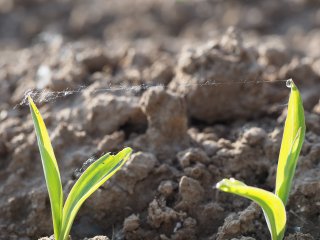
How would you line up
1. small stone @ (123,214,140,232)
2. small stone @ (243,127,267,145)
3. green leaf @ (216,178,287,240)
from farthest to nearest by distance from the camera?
small stone @ (243,127,267,145) → small stone @ (123,214,140,232) → green leaf @ (216,178,287,240)

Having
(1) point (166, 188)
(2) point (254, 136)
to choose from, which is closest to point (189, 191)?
(1) point (166, 188)

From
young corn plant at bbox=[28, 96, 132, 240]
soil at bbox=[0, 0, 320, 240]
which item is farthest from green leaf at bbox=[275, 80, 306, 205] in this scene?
young corn plant at bbox=[28, 96, 132, 240]

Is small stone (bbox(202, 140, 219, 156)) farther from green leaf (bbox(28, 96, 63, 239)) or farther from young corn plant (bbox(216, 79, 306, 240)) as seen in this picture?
green leaf (bbox(28, 96, 63, 239))

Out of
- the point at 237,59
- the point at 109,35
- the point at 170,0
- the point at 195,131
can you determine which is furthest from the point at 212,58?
the point at 170,0

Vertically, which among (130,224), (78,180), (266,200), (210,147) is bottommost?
(266,200)

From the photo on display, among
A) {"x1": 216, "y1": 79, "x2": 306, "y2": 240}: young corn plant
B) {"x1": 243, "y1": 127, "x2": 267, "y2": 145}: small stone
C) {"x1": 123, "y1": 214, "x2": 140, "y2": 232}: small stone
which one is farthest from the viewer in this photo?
{"x1": 243, "y1": 127, "x2": 267, "y2": 145}: small stone

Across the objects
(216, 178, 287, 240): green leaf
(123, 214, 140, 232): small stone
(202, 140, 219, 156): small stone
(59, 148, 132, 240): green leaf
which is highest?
(59, 148, 132, 240): green leaf

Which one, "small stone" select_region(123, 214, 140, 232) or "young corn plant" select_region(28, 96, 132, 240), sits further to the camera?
"small stone" select_region(123, 214, 140, 232)

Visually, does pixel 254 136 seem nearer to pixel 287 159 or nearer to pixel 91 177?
pixel 287 159
